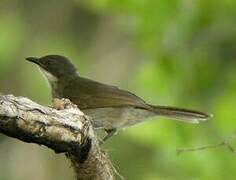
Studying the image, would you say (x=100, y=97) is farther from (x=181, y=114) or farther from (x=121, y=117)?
(x=181, y=114)

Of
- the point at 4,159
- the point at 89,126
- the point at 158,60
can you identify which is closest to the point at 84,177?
the point at 89,126

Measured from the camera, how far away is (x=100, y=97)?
305 inches

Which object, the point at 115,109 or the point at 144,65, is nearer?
the point at 115,109

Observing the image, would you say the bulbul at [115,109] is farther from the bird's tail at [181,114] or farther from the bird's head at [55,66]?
the bird's head at [55,66]

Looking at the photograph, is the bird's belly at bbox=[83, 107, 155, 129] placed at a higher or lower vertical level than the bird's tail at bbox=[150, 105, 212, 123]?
lower

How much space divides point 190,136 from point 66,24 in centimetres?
425

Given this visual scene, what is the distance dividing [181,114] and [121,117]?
47 cm

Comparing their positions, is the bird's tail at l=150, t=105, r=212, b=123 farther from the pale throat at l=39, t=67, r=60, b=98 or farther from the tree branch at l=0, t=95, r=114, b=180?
the tree branch at l=0, t=95, r=114, b=180

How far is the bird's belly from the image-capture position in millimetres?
7543

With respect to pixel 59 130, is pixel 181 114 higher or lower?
lower

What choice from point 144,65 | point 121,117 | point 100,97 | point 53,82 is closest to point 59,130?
point 121,117

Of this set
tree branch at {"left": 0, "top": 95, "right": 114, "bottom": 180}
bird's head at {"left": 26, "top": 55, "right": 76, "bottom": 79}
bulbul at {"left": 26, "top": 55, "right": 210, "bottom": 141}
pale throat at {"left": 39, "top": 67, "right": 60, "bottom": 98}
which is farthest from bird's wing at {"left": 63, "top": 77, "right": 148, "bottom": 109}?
tree branch at {"left": 0, "top": 95, "right": 114, "bottom": 180}

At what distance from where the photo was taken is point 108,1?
10047 mm

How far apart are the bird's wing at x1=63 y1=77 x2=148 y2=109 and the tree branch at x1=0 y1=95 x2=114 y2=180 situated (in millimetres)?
2094
